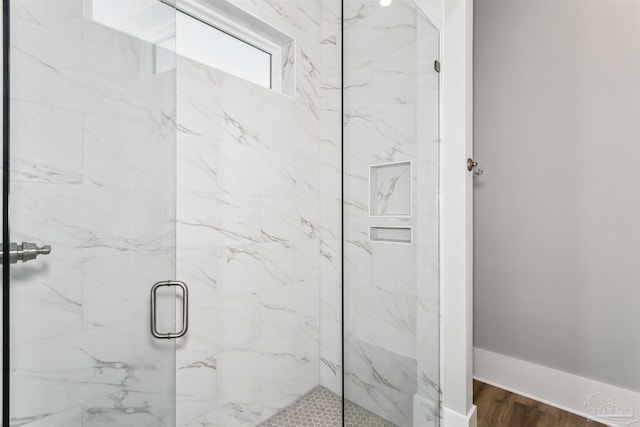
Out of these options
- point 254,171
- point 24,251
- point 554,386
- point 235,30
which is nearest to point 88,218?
point 24,251

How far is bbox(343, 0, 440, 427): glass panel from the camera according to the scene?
1.01 meters

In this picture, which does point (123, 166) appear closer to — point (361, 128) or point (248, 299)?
point (361, 128)

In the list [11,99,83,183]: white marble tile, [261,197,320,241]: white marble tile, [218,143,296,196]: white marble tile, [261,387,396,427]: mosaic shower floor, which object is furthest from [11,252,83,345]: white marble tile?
[261,387,396,427]: mosaic shower floor

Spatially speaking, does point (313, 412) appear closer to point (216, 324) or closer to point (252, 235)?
point (216, 324)

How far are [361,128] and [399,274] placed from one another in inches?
19.5

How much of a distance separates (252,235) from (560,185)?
1.61 meters

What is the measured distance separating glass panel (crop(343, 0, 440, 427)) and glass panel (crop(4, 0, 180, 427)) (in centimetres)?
50

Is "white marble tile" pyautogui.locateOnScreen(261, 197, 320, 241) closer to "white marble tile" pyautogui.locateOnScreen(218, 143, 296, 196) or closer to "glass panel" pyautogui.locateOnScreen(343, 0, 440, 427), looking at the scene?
"white marble tile" pyautogui.locateOnScreen(218, 143, 296, 196)

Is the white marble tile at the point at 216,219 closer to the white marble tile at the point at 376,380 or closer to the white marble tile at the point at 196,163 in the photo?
the white marble tile at the point at 196,163

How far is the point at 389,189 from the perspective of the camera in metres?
1.07

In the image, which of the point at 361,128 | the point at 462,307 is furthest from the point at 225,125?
the point at 462,307

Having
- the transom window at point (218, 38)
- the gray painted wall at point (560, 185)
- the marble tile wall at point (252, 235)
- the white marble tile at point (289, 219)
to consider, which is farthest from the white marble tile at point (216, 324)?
the gray painted wall at point (560, 185)

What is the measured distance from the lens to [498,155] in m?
1.95

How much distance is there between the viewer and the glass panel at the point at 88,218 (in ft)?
1.73
